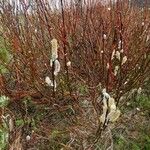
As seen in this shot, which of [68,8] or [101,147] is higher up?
[68,8]

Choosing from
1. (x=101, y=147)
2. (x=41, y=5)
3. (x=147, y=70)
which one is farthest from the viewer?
(x=147, y=70)

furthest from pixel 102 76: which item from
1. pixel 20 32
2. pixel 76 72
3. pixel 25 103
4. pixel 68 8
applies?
pixel 68 8

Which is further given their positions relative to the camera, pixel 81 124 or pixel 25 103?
pixel 25 103

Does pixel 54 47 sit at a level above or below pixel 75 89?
above

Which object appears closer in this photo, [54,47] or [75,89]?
[54,47]

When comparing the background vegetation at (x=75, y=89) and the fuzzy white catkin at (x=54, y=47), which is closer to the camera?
the fuzzy white catkin at (x=54, y=47)

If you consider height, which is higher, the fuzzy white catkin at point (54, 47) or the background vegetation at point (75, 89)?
the fuzzy white catkin at point (54, 47)

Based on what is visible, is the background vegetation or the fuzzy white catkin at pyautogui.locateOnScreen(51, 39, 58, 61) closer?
the fuzzy white catkin at pyautogui.locateOnScreen(51, 39, 58, 61)

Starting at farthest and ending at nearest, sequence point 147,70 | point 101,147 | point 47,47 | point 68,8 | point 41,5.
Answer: point 68,8 < point 47,47 < point 147,70 < point 41,5 < point 101,147

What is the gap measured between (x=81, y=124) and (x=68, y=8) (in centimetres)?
136

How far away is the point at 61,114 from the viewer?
9.45ft

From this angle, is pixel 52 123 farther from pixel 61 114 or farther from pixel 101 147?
pixel 101 147

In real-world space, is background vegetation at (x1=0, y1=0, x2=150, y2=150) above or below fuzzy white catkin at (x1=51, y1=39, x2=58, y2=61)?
below

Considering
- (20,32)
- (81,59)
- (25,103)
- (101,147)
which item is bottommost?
(101,147)
